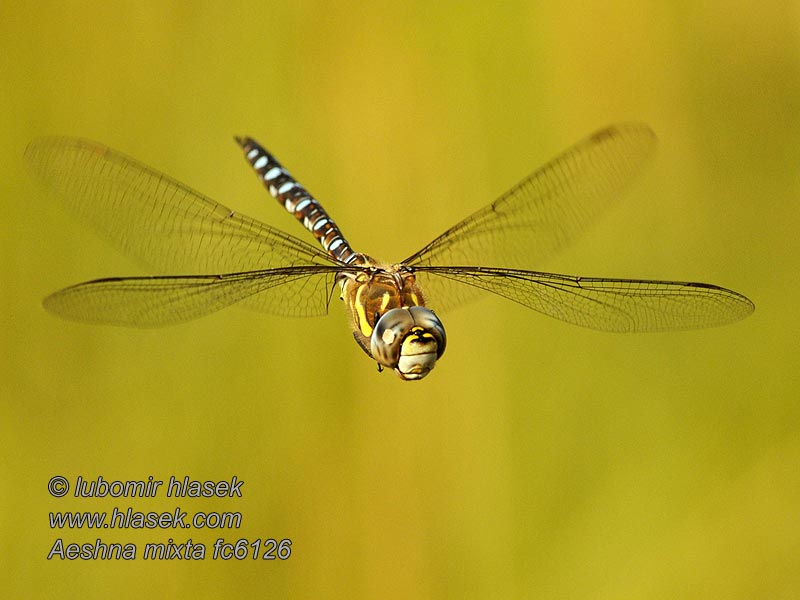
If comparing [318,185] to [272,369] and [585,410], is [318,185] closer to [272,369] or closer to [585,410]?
[272,369]

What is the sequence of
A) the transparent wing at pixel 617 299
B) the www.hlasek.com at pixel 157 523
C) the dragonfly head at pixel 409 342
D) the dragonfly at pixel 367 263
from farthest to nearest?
the www.hlasek.com at pixel 157 523 < the transparent wing at pixel 617 299 < the dragonfly at pixel 367 263 < the dragonfly head at pixel 409 342

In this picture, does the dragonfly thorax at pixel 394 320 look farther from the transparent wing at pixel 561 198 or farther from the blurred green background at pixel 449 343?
the blurred green background at pixel 449 343

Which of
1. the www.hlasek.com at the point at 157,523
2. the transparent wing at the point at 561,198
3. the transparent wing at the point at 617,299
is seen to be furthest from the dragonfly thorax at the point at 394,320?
the www.hlasek.com at the point at 157,523

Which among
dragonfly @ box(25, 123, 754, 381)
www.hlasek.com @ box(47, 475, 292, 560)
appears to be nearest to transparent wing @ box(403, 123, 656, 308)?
dragonfly @ box(25, 123, 754, 381)

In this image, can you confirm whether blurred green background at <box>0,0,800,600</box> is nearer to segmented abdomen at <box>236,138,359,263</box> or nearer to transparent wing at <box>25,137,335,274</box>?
segmented abdomen at <box>236,138,359,263</box>

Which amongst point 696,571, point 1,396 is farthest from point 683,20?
point 1,396
